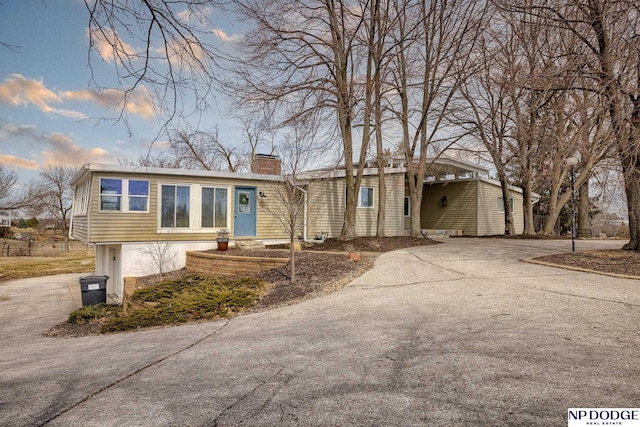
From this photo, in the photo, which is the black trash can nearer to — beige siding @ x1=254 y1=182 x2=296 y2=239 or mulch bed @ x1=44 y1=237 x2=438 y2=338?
mulch bed @ x1=44 y1=237 x2=438 y2=338

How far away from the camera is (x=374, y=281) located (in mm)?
8156

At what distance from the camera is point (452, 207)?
73.7ft

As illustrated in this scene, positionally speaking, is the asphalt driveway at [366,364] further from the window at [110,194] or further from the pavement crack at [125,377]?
the window at [110,194]

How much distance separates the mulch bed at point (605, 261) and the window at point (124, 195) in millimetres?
12117

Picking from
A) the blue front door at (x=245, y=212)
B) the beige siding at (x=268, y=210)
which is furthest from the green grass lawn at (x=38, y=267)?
the beige siding at (x=268, y=210)

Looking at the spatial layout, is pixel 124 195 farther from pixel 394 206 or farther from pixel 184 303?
pixel 394 206

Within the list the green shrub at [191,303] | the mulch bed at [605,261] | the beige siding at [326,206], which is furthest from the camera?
the beige siding at [326,206]

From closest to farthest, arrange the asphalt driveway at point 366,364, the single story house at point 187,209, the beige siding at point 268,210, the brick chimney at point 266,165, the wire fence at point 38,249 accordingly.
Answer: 1. the asphalt driveway at point 366,364
2. the single story house at point 187,209
3. the beige siding at point 268,210
4. the brick chimney at point 266,165
5. the wire fence at point 38,249

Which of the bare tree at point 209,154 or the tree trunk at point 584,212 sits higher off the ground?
the bare tree at point 209,154

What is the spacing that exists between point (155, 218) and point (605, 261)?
13165 mm

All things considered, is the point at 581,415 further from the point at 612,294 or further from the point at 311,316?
→ the point at 612,294

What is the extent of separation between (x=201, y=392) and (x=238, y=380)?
34 centimetres

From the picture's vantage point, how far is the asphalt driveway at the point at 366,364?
2.74 meters

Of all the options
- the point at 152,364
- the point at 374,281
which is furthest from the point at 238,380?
the point at 374,281
